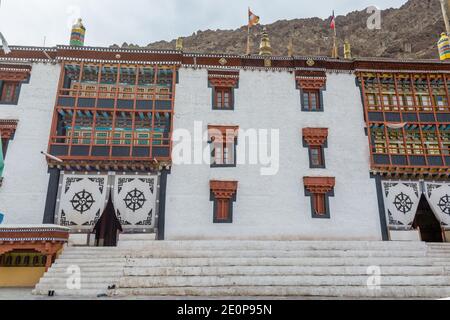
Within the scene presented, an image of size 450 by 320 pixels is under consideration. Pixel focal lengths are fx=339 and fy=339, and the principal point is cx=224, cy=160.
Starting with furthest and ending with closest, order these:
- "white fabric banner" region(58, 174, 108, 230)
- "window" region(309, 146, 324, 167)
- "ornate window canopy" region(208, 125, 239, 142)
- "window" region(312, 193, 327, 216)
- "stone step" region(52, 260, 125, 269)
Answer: "window" region(309, 146, 324, 167)
"ornate window canopy" region(208, 125, 239, 142)
"window" region(312, 193, 327, 216)
"white fabric banner" region(58, 174, 108, 230)
"stone step" region(52, 260, 125, 269)

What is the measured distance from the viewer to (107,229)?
20391mm

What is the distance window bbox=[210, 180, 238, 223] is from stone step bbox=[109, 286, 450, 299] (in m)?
7.57

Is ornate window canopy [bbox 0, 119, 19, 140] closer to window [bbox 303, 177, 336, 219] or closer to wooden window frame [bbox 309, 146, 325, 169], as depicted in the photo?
window [bbox 303, 177, 336, 219]

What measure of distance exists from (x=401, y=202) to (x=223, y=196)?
1060cm

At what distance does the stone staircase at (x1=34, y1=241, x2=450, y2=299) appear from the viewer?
469 inches

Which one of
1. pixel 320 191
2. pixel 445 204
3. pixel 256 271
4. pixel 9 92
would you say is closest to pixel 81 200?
pixel 9 92

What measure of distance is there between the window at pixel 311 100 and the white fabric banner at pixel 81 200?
1317cm

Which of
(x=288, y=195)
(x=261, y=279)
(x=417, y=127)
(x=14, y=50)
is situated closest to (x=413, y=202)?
(x=417, y=127)

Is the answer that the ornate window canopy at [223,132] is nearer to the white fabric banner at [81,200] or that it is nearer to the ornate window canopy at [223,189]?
the ornate window canopy at [223,189]

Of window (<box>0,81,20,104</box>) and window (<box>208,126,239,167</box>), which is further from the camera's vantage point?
window (<box>208,126,239,167</box>)

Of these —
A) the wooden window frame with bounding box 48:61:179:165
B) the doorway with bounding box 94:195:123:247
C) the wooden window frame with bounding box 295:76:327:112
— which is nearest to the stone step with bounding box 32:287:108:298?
the doorway with bounding box 94:195:123:247

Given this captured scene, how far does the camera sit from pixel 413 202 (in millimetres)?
20203

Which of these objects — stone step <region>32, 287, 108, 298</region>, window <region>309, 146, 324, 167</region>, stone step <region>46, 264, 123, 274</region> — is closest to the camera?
stone step <region>32, 287, 108, 298</region>
